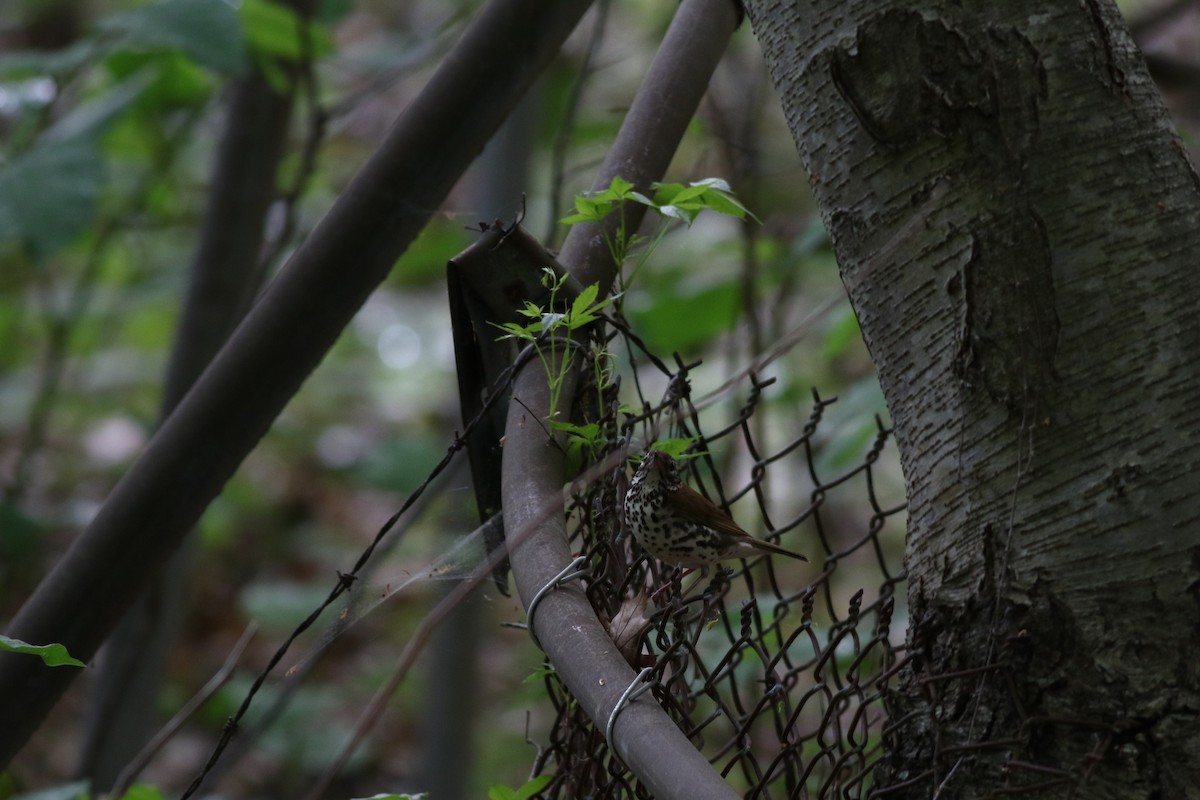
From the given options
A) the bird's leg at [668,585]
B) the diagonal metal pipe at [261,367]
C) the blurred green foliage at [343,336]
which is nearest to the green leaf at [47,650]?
the blurred green foliage at [343,336]

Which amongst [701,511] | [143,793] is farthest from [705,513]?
[143,793]

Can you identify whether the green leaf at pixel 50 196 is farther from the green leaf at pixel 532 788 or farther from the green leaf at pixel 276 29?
the green leaf at pixel 532 788

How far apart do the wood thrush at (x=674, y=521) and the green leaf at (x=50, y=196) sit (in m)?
1.53

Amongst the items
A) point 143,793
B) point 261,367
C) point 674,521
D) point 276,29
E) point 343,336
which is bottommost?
point 674,521

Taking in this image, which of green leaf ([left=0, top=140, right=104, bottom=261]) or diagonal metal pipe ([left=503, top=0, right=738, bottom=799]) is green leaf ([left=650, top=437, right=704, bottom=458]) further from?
green leaf ([left=0, top=140, right=104, bottom=261])

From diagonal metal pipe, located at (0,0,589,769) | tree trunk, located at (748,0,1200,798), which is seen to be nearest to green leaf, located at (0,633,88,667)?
diagonal metal pipe, located at (0,0,589,769)

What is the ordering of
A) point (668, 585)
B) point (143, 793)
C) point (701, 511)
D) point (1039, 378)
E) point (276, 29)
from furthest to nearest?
point (276, 29)
point (143, 793)
point (701, 511)
point (668, 585)
point (1039, 378)

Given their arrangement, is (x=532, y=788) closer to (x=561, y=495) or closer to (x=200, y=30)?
(x=561, y=495)

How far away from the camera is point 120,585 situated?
4.35ft

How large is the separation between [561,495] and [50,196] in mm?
1644

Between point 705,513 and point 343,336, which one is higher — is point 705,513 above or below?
below

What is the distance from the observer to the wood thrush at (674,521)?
1.04 meters

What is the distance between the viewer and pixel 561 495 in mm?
970

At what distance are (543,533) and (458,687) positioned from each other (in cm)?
196
